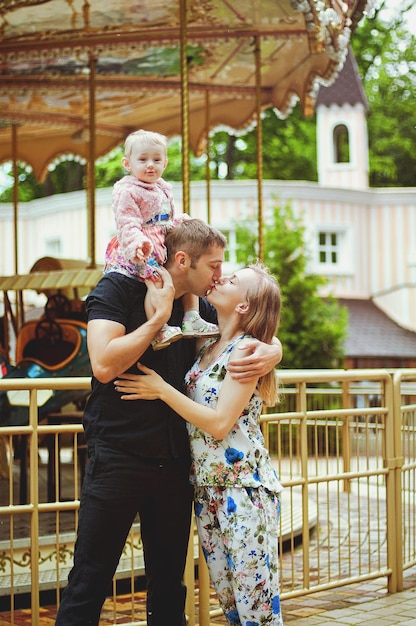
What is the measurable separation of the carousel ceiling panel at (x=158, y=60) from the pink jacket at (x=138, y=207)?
367cm

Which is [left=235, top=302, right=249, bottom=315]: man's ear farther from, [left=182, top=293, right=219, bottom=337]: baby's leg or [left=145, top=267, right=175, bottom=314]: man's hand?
[left=145, top=267, right=175, bottom=314]: man's hand

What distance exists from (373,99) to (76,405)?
32.1 metres

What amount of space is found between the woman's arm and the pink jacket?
45cm

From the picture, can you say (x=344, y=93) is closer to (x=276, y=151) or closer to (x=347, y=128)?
(x=347, y=128)

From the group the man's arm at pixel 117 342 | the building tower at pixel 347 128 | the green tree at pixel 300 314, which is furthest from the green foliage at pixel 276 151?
the man's arm at pixel 117 342

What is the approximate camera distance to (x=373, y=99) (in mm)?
38406

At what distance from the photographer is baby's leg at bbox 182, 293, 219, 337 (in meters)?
3.67

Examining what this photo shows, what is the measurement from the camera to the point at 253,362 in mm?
3510

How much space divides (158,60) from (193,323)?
6569mm

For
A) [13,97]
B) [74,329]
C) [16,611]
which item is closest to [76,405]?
[74,329]

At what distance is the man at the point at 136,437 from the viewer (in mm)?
3428

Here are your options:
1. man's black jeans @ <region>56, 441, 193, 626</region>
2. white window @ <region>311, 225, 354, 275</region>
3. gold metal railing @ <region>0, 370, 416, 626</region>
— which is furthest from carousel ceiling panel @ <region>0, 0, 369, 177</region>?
white window @ <region>311, 225, 354, 275</region>

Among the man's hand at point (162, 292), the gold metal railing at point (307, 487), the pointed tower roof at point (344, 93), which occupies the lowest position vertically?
the gold metal railing at point (307, 487)

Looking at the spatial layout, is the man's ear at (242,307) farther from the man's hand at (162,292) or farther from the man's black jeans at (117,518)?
the man's black jeans at (117,518)
